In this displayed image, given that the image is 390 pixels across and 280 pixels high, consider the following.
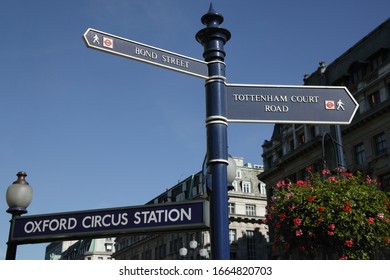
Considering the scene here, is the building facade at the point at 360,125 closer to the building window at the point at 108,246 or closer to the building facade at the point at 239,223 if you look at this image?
the building facade at the point at 239,223

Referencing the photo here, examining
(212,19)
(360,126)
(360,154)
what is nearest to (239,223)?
(360,154)

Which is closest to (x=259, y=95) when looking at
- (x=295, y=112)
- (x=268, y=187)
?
(x=295, y=112)

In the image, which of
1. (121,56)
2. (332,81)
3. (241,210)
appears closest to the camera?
(121,56)

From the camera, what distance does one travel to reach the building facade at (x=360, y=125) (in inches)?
1640

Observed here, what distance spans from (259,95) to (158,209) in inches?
84.9

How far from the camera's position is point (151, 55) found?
6.73 meters

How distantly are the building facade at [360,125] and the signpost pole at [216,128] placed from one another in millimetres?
31320

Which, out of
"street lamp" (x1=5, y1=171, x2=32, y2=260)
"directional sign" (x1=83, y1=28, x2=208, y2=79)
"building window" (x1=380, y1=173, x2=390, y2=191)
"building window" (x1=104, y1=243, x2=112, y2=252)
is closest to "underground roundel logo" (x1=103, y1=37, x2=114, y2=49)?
"directional sign" (x1=83, y1=28, x2=208, y2=79)

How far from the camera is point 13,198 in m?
6.99

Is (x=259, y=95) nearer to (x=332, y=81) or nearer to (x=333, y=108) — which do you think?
(x=333, y=108)

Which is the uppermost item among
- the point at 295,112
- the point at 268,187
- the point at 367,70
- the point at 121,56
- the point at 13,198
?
the point at 367,70

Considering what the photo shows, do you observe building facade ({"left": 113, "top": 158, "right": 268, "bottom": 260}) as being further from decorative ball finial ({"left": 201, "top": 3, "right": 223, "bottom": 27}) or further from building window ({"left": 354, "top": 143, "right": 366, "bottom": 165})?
decorative ball finial ({"left": 201, "top": 3, "right": 223, "bottom": 27})

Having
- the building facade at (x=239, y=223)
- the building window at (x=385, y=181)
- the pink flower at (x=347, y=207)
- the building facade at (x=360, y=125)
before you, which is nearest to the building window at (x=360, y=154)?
the building facade at (x=360, y=125)

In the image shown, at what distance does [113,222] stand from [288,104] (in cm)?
270
